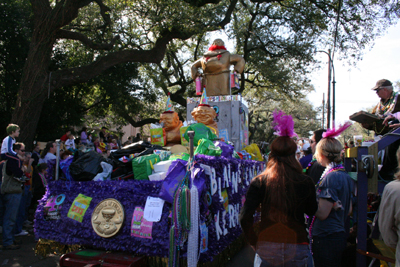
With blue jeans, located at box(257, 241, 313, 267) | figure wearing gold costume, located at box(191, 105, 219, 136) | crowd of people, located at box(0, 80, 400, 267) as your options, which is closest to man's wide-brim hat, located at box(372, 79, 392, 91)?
crowd of people, located at box(0, 80, 400, 267)

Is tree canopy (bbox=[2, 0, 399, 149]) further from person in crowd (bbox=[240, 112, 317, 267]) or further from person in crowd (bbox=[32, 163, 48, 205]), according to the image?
person in crowd (bbox=[240, 112, 317, 267])

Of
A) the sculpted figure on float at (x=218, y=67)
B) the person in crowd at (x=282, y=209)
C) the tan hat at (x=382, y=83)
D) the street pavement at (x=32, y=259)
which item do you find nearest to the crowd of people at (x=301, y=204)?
the person in crowd at (x=282, y=209)

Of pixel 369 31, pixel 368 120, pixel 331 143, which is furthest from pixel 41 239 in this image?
pixel 369 31

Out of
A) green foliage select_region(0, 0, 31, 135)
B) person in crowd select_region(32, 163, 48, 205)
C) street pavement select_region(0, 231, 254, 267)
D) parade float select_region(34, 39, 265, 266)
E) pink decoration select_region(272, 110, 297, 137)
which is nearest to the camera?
pink decoration select_region(272, 110, 297, 137)

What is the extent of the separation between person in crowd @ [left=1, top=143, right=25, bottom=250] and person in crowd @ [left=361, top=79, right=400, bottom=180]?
18.2 feet

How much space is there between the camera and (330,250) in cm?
274

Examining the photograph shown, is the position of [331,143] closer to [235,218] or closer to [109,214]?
[235,218]

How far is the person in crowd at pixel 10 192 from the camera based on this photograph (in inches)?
209

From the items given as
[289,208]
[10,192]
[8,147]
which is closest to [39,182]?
[10,192]

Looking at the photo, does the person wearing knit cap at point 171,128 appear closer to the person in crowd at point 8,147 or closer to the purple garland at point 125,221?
the purple garland at point 125,221

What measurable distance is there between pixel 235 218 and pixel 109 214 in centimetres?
200

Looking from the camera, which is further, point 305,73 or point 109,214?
point 305,73

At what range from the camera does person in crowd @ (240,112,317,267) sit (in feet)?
7.29

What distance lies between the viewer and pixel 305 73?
19344mm
